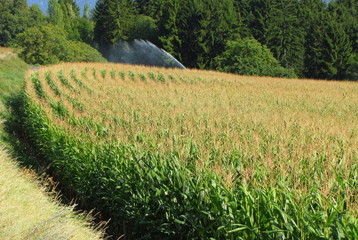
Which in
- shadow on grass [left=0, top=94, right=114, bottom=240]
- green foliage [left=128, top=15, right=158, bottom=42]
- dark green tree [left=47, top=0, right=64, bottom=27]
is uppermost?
dark green tree [left=47, top=0, right=64, bottom=27]

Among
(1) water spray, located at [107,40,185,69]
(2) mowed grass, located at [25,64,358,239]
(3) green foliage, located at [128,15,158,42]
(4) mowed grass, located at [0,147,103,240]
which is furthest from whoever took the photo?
(3) green foliage, located at [128,15,158,42]

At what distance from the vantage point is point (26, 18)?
236 ft

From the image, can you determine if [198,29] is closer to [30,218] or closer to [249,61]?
[249,61]

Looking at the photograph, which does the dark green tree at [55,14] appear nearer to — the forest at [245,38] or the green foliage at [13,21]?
the green foliage at [13,21]

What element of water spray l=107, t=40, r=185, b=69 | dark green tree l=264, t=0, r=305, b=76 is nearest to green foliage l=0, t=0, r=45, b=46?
water spray l=107, t=40, r=185, b=69

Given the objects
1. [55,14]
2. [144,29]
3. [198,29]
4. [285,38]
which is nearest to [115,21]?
[144,29]

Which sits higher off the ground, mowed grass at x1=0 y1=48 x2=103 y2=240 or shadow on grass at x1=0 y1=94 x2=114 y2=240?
mowed grass at x1=0 y1=48 x2=103 y2=240

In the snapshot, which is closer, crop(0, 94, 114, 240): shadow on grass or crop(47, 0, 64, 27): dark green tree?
crop(0, 94, 114, 240): shadow on grass

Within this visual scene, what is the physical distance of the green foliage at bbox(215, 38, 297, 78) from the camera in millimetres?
43219

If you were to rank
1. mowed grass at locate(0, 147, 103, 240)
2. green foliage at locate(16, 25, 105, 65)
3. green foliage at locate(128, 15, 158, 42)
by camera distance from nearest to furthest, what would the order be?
1. mowed grass at locate(0, 147, 103, 240)
2. green foliage at locate(16, 25, 105, 65)
3. green foliage at locate(128, 15, 158, 42)

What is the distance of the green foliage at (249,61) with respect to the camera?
43.2m

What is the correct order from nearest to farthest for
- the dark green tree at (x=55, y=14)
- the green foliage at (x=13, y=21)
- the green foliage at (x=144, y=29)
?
the green foliage at (x=144, y=29), the green foliage at (x=13, y=21), the dark green tree at (x=55, y=14)

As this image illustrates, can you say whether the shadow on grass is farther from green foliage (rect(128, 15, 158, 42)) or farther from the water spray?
green foliage (rect(128, 15, 158, 42))

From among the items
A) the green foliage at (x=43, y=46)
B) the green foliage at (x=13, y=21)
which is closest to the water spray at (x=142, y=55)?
the green foliage at (x=43, y=46)
